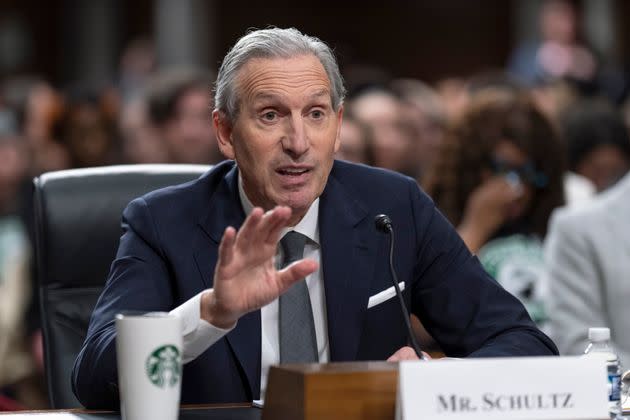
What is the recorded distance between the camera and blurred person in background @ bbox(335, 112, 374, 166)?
188 inches

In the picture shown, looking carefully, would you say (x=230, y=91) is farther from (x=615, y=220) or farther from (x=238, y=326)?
(x=615, y=220)

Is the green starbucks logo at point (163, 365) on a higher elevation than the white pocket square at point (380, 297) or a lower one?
higher

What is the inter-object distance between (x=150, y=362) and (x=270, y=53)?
81 cm

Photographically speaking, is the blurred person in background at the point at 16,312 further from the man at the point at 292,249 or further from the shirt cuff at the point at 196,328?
the shirt cuff at the point at 196,328

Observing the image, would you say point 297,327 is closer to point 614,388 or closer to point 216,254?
point 216,254

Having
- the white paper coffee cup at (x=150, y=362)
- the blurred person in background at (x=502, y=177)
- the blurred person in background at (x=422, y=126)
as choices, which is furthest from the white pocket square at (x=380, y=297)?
the blurred person in background at (x=422, y=126)

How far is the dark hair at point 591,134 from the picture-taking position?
492 cm

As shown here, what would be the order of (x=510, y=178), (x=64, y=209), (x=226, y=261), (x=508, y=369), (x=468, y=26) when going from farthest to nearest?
(x=468, y=26)
(x=510, y=178)
(x=64, y=209)
(x=226, y=261)
(x=508, y=369)

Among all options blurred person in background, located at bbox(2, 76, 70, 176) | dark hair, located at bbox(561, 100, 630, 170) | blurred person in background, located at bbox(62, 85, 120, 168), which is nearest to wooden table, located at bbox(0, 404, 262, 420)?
dark hair, located at bbox(561, 100, 630, 170)

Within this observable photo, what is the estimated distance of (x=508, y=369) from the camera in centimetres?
169

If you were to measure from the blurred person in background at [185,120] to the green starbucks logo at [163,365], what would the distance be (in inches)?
141

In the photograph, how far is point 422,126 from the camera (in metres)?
6.57

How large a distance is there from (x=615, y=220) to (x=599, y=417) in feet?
5.18

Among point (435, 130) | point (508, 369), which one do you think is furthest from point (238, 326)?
point (435, 130)
